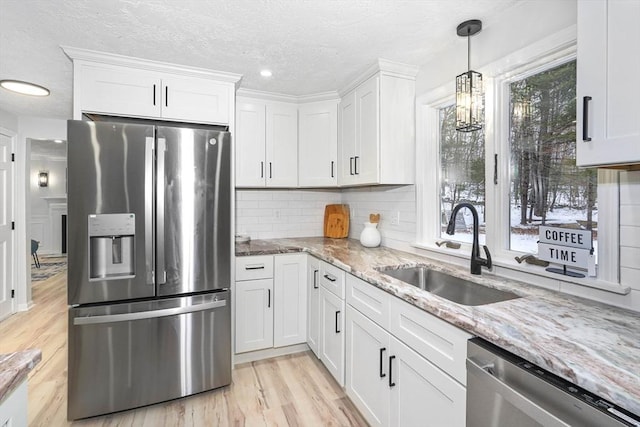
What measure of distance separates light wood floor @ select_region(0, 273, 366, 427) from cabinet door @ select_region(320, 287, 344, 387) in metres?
0.15

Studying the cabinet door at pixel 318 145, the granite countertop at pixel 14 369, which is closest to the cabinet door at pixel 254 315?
the cabinet door at pixel 318 145

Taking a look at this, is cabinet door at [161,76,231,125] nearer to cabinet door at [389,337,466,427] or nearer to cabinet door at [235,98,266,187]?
cabinet door at [235,98,266,187]

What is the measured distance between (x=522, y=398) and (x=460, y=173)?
1.55 meters

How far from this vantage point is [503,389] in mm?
965

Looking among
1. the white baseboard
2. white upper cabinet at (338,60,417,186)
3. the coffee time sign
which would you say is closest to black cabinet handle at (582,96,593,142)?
the coffee time sign

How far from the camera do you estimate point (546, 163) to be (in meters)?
1.62

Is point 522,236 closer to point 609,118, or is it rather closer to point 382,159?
point 609,118

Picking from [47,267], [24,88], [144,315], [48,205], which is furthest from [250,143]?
[48,205]

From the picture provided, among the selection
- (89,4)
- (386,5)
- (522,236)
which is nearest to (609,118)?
(522,236)

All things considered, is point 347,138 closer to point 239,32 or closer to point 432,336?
point 239,32

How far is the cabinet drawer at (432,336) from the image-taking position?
45.5 inches

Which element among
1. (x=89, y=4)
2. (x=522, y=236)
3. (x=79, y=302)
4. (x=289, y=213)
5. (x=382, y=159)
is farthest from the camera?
(x=289, y=213)

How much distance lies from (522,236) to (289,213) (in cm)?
221

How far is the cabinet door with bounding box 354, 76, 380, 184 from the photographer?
2371mm
